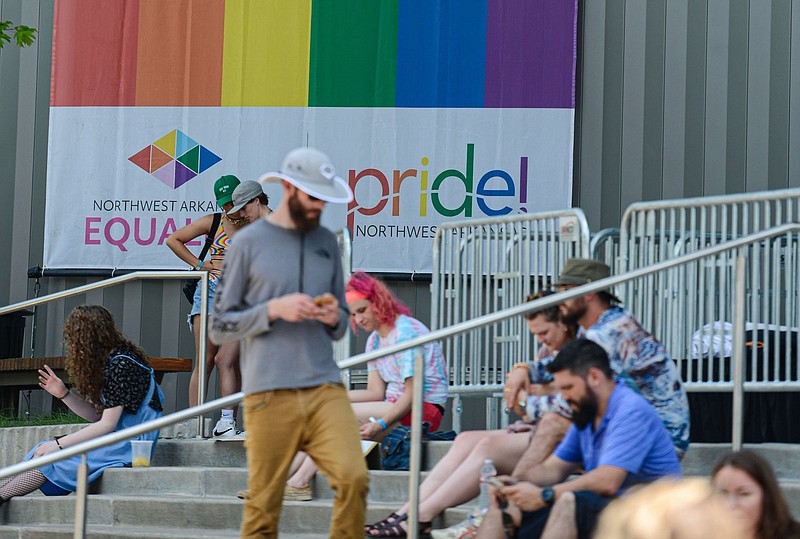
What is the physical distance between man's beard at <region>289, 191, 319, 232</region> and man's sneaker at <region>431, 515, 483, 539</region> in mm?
1374

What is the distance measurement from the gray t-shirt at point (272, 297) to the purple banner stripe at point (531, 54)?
21.3 ft

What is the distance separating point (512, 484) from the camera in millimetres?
5254

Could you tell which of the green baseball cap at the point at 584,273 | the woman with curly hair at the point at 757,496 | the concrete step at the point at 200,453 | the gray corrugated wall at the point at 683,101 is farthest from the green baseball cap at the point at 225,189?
the woman with curly hair at the point at 757,496

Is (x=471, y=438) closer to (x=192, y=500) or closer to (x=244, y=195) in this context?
(x=192, y=500)

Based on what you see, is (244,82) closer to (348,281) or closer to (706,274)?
(348,281)

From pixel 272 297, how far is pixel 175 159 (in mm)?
7083

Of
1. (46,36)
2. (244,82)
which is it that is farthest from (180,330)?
(46,36)

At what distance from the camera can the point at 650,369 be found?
18.6ft

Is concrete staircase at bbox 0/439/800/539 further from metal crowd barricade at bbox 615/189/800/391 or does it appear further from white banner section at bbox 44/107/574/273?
white banner section at bbox 44/107/574/273

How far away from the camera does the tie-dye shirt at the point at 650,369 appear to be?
562 cm

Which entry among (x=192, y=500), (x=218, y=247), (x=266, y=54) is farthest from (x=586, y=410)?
(x=266, y=54)

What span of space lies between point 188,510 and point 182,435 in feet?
5.58

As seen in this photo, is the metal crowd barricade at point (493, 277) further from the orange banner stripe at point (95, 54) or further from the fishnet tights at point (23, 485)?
the orange banner stripe at point (95, 54)

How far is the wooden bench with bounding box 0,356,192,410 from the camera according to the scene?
9289 millimetres
